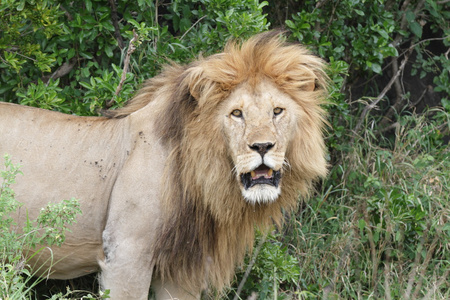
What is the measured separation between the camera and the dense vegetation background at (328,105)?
4.38m

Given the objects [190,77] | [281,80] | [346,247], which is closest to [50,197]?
[190,77]

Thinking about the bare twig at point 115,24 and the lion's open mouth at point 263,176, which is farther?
the bare twig at point 115,24

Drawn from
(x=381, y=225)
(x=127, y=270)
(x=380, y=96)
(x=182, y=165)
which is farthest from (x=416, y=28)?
(x=127, y=270)

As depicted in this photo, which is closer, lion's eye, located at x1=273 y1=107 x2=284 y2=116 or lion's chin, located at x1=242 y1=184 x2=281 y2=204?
lion's chin, located at x1=242 y1=184 x2=281 y2=204

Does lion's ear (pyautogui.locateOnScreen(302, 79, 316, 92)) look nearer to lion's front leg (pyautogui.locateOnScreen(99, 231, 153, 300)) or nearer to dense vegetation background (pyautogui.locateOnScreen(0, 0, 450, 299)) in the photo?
dense vegetation background (pyautogui.locateOnScreen(0, 0, 450, 299))

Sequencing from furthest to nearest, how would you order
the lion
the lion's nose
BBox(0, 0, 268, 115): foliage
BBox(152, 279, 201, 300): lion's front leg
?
1. BBox(0, 0, 268, 115): foliage
2. BBox(152, 279, 201, 300): lion's front leg
3. the lion
4. the lion's nose

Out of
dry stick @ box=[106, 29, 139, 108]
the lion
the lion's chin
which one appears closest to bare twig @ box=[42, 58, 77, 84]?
dry stick @ box=[106, 29, 139, 108]

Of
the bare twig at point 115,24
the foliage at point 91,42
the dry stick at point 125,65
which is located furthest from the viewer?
the bare twig at point 115,24

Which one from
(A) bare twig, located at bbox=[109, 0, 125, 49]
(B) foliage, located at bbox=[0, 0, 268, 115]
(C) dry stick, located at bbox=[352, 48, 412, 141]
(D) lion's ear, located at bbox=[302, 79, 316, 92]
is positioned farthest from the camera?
(C) dry stick, located at bbox=[352, 48, 412, 141]

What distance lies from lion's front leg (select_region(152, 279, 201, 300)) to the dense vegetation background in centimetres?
42

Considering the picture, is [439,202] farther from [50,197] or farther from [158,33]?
[50,197]

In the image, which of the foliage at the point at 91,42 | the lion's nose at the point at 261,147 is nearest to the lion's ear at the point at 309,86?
the lion's nose at the point at 261,147

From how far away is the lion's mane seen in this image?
3.48m

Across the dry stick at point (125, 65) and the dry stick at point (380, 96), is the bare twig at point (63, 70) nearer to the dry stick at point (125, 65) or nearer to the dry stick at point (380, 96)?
the dry stick at point (125, 65)
